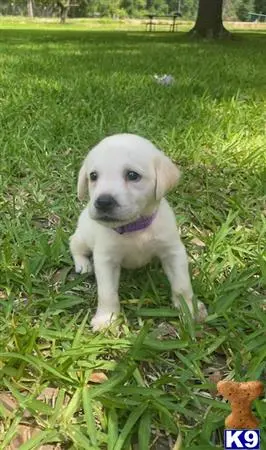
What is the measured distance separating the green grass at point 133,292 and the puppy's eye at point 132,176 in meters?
0.56

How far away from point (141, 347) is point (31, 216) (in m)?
1.43

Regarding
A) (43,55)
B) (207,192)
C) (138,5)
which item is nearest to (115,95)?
(207,192)

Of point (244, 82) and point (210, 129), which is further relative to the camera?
point (244, 82)

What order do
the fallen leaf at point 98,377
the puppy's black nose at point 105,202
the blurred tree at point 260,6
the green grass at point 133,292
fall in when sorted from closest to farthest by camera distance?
the green grass at point 133,292 < the fallen leaf at point 98,377 < the puppy's black nose at point 105,202 < the blurred tree at point 260,6

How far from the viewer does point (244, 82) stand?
7.57m

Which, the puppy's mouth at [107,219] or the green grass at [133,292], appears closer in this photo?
the green grass at [133,292]

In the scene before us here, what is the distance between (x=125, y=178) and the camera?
87.4 inches

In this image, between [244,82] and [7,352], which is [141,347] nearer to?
[7,352]

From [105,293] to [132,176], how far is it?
0.51m

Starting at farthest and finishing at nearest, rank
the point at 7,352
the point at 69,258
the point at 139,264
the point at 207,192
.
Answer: the point at 207,192 < the point at 69,258 < the point at 139,264 < the point at 7,352

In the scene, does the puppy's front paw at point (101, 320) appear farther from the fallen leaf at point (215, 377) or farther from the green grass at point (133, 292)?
the fallen leaf at point (215, 377)

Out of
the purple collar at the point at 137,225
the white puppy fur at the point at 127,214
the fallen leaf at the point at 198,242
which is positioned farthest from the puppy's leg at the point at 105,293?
the fallen leaf at the point at 198,242

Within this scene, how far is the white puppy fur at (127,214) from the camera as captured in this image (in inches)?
86.4

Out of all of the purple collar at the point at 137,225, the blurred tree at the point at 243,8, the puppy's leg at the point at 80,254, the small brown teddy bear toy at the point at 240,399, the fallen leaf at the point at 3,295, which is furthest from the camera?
the blurred tree at the point at 243,8
